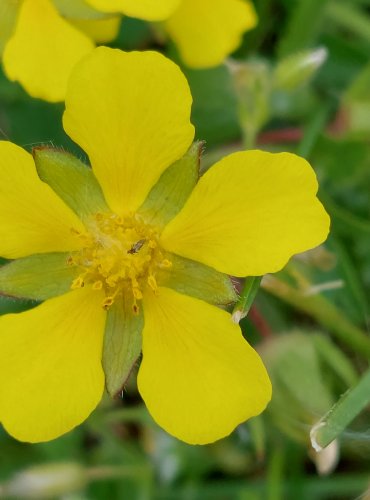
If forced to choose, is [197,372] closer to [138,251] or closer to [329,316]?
[138,251]

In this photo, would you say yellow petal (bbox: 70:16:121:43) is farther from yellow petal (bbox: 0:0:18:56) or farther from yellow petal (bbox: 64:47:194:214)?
yellow petal (bbox: 64:47:194:214)

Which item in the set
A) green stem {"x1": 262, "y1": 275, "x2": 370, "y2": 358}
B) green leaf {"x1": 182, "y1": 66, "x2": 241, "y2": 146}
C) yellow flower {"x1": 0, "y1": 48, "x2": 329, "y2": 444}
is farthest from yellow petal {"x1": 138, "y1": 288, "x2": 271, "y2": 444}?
green leaf {"x1": 182, "y1": 66, "x2": 241, "y2": 146}

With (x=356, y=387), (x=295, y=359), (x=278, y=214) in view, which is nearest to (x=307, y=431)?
(x=295, y=359)

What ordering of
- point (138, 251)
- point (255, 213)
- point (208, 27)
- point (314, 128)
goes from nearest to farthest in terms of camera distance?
point (255, 213) < point (138, 251) < point (208, 27) < point (314, 128)

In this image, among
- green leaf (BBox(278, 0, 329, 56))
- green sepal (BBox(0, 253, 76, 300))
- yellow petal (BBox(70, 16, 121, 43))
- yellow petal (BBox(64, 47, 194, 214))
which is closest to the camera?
yellow petal (BBox(64, 47, 194, 214))

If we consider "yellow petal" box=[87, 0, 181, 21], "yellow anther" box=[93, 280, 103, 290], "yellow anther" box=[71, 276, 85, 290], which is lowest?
"yellow anther" box=[93, 280, 103, 290]

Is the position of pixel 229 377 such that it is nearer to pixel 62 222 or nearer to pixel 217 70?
pixel 62 222

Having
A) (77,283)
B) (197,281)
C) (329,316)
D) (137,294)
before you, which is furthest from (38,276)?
(329,316)
